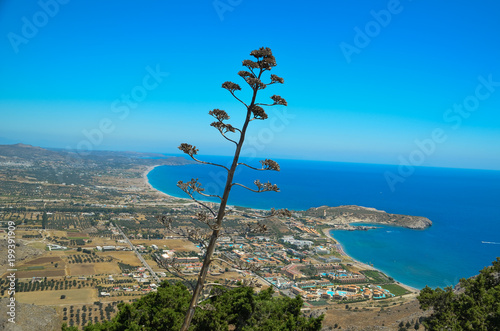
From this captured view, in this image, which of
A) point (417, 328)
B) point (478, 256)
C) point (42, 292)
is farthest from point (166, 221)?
point (478, 256)

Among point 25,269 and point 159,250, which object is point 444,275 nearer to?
point 159,250

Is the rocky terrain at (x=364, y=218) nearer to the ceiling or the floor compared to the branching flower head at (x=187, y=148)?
nearer to the floor

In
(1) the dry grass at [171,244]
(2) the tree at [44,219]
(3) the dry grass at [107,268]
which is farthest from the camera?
(2) the tree at [44,219]

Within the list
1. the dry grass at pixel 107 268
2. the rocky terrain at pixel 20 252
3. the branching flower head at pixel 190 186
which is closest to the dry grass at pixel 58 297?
the dry grass at pixel 107 268

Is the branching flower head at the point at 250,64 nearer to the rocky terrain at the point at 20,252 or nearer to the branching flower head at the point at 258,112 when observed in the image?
the branching flower head at the point at 258,112

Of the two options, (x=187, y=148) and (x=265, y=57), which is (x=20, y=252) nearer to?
(x=187, y=148)

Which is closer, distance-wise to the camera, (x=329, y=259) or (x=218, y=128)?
(x=218, y=128)
